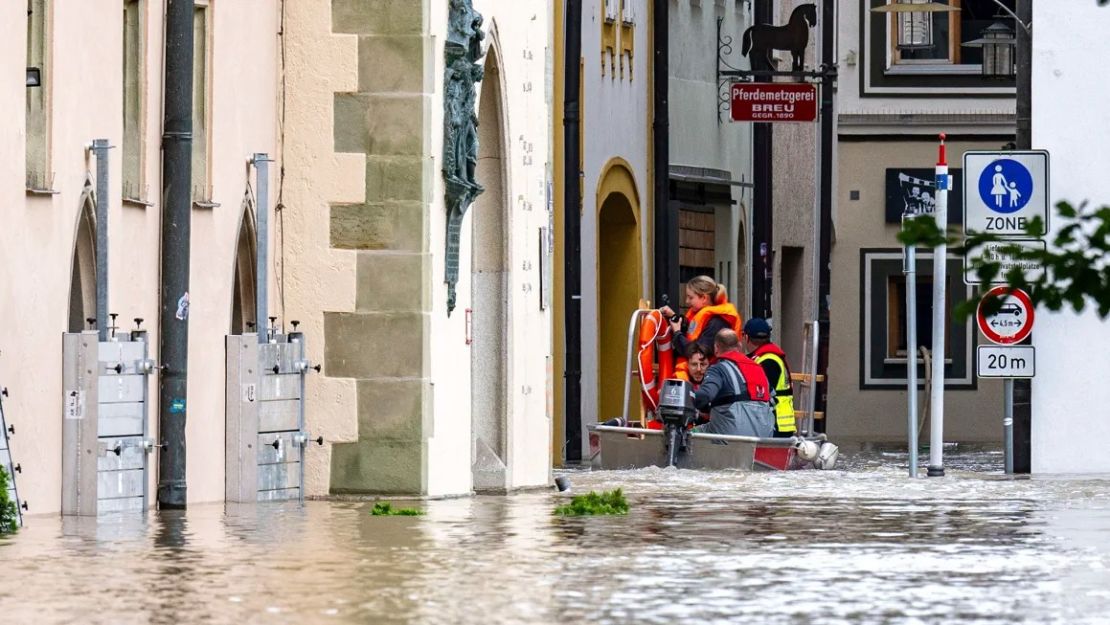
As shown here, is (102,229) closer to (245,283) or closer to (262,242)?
(262,242)

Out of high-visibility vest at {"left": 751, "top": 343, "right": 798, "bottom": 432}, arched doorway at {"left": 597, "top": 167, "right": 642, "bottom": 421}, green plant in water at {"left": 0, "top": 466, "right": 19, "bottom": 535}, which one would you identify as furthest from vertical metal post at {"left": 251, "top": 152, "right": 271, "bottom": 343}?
arched doorway at {"left": 597, "top": 167, "right": 642, "bottom": 421}

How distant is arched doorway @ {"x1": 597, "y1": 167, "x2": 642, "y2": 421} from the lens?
34.2 m

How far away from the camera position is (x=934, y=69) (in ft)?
147

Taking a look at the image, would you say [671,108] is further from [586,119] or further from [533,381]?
[533,381]

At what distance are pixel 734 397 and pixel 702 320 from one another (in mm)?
1772

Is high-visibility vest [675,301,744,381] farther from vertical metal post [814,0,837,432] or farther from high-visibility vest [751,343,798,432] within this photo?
vertical metal post [814,0,837,432]

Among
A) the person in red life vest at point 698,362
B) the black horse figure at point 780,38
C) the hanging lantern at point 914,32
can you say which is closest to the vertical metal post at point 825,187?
the black horse figure at point 780,38

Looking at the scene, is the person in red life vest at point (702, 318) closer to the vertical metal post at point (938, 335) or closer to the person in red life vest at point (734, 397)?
the person in red life vest at point (734, 397)

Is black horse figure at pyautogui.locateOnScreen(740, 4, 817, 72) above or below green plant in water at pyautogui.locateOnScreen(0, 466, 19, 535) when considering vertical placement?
above

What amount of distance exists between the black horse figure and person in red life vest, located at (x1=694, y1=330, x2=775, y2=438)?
14371 millimetres

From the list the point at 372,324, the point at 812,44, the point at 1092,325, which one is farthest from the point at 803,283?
the point at 372,324

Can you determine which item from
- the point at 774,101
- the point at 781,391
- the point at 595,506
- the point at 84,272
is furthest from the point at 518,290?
the point at 774,101

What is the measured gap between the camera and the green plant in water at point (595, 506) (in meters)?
15.4

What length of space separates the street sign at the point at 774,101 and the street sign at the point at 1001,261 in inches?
1086
